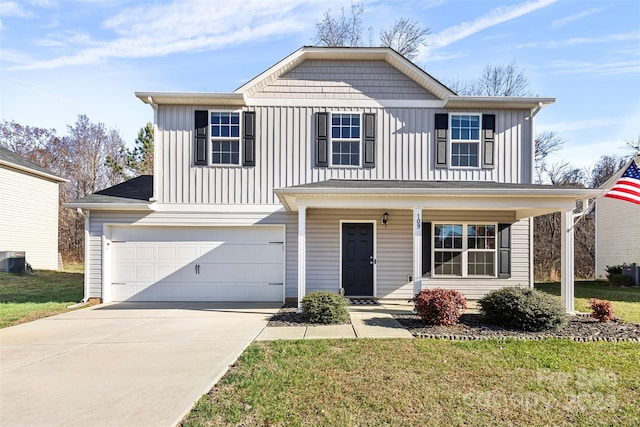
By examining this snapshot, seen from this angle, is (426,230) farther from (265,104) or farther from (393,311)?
(265,104)

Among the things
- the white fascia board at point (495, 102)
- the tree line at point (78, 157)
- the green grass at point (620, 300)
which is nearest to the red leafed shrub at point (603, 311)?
the green grass at point (620, 300)

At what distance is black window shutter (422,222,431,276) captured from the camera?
395 inches

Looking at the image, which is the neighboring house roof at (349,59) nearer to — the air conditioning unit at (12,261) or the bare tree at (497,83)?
the air conditioning unit at (12,261)

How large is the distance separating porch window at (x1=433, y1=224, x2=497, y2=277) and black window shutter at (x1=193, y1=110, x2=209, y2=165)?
254 inches

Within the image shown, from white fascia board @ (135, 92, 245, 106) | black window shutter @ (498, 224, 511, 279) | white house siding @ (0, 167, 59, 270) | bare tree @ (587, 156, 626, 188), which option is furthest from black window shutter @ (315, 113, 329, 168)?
bare tree @ (587, 156, 626, 188)

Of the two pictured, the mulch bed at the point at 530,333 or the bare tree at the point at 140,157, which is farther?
the bare tree at the point at 140,157

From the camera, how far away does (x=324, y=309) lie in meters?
7.21

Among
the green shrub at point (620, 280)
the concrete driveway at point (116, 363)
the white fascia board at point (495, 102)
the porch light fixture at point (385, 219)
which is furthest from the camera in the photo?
the green shrub at point (620, 280)

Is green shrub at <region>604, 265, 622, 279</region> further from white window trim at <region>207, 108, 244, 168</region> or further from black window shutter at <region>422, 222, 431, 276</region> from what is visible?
white window trim at <region>207, 108, 244, 168</region>

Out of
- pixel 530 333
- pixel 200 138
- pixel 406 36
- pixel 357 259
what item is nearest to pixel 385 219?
pixel 357 259

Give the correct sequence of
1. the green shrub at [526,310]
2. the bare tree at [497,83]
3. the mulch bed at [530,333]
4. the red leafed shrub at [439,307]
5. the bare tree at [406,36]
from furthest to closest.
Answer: the bare tree at [497,83]
the bare tree at [406,36]
the red leafed shrub at [439,307]
the green shrub at [526,310]
the mulch bed at [530,333]

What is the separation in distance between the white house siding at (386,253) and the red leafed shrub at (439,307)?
3007mm

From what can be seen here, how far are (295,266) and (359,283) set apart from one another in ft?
5.77

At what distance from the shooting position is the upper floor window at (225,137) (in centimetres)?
991
